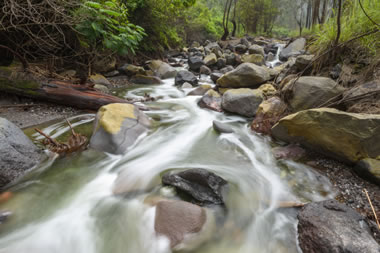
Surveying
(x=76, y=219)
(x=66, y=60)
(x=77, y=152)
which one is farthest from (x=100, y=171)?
(x=66, y=60)

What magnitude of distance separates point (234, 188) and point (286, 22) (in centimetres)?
6826

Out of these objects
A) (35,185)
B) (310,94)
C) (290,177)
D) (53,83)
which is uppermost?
(53,83)

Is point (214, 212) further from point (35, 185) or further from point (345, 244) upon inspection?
point (35, 185)

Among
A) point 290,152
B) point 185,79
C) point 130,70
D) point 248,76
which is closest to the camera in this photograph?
point 290,152

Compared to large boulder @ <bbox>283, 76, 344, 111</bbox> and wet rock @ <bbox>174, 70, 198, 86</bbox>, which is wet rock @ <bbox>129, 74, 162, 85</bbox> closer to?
wet rock @ <bbox>174, 70, 198, 86</bbox>

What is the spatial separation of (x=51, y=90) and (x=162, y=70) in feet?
18.9

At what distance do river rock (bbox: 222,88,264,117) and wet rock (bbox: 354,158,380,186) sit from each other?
2.36 metres

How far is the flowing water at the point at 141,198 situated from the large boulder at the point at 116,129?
130 mm

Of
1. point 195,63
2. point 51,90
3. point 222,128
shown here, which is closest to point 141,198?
point 222,128

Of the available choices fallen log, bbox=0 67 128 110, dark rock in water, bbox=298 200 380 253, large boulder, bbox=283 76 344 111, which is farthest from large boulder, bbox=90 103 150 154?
large boulder, bbox=283 76 344 111

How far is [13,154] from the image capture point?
7.50 feet

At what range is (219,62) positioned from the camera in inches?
420

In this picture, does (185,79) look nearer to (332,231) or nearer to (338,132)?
(338,132)

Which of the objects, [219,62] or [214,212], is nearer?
[214,212]
